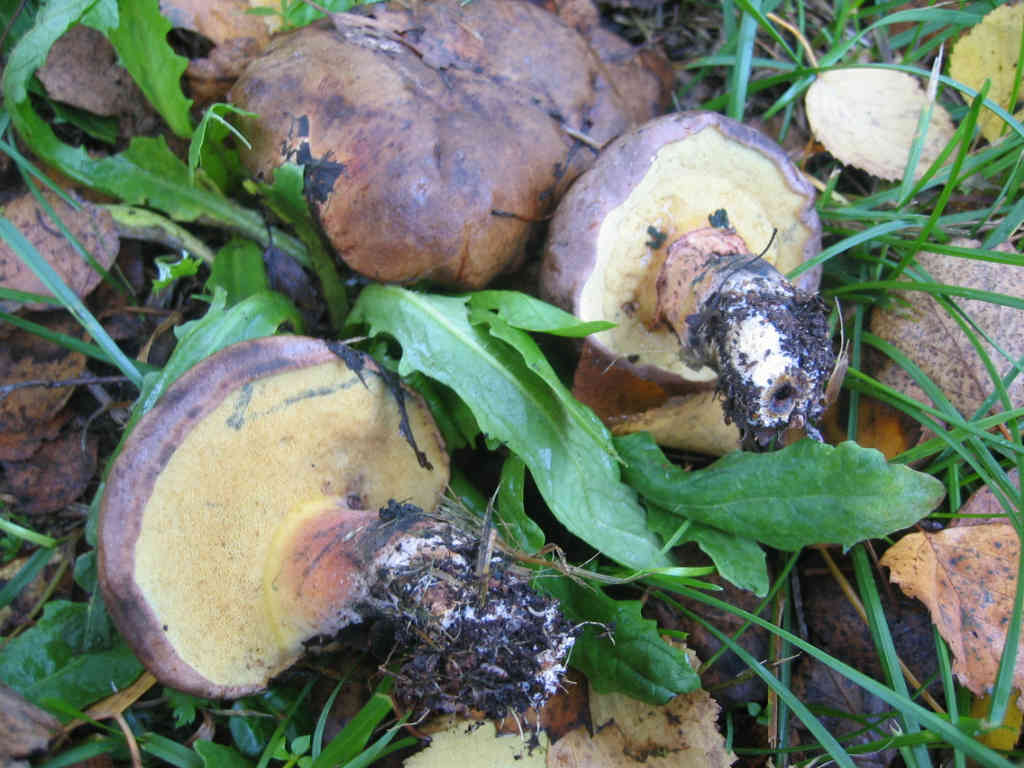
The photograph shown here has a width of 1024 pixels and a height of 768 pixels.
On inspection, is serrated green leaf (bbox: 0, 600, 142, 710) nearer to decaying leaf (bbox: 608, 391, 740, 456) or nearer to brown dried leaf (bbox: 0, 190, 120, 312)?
brown dried leaf (bbox: 0, 190, 120, 312)

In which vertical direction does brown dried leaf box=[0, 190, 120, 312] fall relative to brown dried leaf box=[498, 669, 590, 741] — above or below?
above

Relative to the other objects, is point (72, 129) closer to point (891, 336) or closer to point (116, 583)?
point (116, 583)

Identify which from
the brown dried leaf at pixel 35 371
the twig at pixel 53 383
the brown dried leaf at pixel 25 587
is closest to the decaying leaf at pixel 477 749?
the brown dried leaf at pixel 25 587

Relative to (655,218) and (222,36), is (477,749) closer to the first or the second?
(655,218)

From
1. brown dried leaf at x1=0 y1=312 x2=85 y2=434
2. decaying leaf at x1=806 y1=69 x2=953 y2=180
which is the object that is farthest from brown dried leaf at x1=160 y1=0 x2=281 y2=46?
decaying leaf at x1=806 y1=69 x2=953 y2=180

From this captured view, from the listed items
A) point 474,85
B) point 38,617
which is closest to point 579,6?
point 474,85

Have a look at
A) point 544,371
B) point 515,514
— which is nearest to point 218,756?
point 515,514

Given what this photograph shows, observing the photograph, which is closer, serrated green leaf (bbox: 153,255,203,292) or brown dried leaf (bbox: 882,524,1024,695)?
brown dried leaf (bbox: 882,524,1024,695)

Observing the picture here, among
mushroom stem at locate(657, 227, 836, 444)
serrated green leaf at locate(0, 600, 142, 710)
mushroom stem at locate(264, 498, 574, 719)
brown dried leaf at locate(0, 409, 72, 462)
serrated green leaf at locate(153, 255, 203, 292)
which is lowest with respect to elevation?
serrated green leaf at locate(0, 600, 142, 710)
